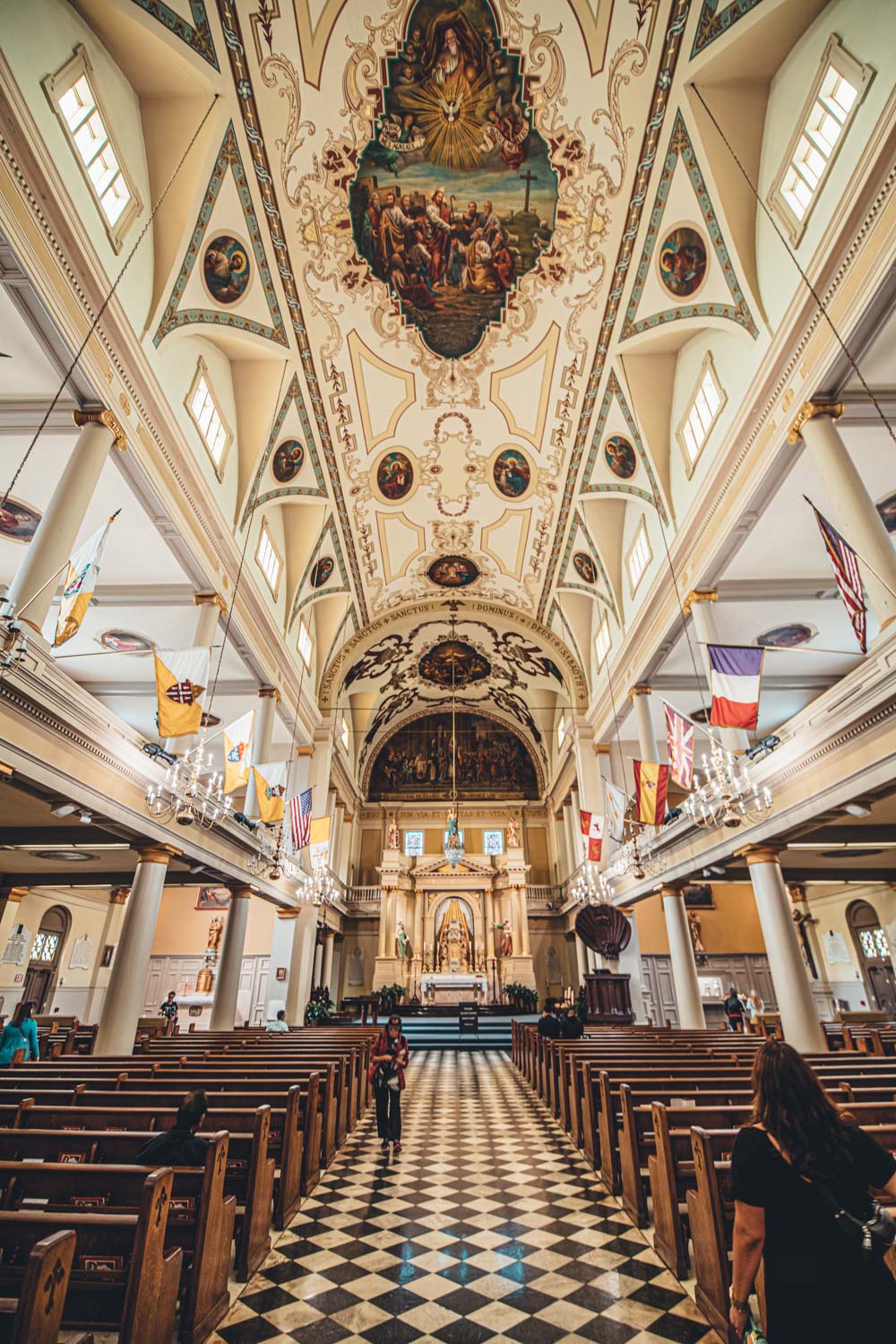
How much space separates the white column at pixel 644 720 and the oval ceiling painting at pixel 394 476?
848cm

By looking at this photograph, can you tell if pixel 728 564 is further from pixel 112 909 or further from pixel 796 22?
pixel 112 909

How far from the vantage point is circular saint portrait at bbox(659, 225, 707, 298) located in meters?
10.9

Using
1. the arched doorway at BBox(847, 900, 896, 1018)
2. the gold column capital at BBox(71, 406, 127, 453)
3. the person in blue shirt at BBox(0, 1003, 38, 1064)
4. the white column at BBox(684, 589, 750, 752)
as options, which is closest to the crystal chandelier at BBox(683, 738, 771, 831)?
the white column at BBox(684, 589, 750, 752)

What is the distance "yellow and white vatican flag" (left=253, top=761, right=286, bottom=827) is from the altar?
16.5 meters

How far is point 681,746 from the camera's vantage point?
35.1ft

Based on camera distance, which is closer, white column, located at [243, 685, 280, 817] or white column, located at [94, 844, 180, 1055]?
white column, located at [94, 844, 180, 1055]

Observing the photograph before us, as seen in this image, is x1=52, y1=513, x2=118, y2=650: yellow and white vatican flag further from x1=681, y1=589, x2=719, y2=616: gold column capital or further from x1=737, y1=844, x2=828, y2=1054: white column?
x1=737, y1=844, x2=828, y2=1054: white column

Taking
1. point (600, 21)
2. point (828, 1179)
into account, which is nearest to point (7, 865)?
point (828, 1179)

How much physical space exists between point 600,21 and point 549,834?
28.6 metres

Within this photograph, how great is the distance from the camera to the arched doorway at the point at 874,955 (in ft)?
63.2

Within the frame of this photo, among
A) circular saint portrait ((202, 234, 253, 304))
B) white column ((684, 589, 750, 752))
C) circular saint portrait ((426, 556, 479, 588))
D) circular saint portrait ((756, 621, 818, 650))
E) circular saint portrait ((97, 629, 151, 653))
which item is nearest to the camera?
circular saint portrait ((202, 234, 253, 304))

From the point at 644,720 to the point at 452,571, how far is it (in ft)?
28.8

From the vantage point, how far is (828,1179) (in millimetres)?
2275

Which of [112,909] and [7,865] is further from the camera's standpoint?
[112,909]
